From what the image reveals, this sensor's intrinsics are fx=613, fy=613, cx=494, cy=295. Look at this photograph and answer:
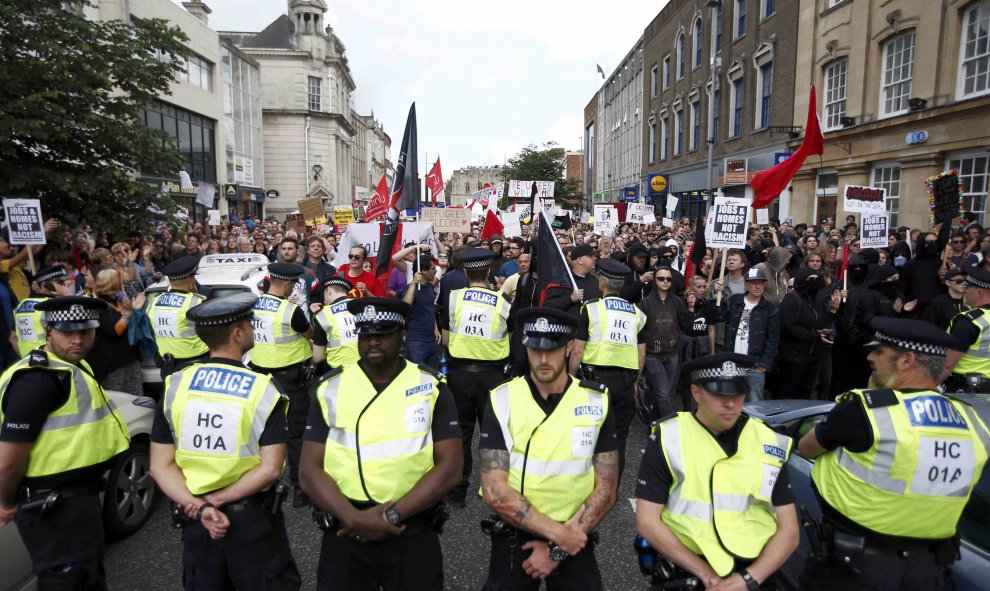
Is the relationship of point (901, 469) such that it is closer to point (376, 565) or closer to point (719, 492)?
point (719, 492)

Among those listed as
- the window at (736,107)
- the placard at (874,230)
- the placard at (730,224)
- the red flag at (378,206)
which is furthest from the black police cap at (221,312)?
the window at (736,107)

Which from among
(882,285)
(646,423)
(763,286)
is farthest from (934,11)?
(646,423)

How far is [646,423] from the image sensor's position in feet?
23.6

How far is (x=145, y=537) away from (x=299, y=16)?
55151 mm

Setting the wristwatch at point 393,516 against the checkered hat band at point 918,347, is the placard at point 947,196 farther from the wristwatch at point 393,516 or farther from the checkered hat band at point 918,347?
the wristwatch at point 393,516

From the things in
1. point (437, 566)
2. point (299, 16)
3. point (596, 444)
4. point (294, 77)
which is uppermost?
point (299, 16)

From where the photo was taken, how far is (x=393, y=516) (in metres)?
2.72

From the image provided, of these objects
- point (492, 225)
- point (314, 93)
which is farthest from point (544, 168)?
point (492, 225)

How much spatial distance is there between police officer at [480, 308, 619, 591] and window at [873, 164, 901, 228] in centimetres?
1804

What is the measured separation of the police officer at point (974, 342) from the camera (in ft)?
15.9

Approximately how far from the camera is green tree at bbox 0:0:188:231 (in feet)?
28.6

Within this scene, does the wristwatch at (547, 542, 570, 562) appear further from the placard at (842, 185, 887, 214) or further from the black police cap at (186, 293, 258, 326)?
the placard at (842, 185, 887, 214)

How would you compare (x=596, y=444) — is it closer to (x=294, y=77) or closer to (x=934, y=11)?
(x=934, y=11)

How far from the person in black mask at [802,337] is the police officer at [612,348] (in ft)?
6.90
